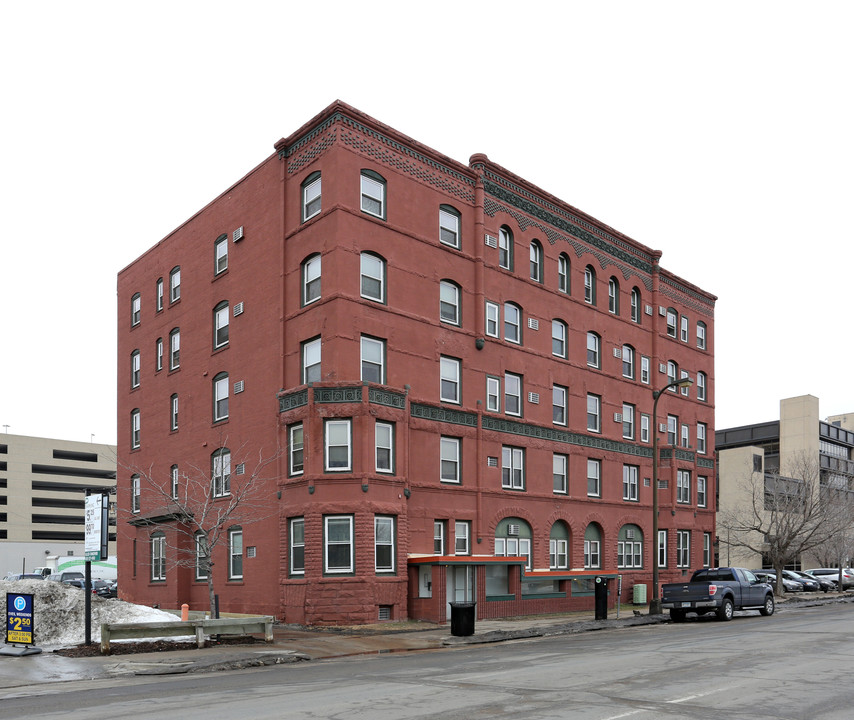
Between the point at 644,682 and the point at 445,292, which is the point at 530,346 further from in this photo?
the point at 644,682

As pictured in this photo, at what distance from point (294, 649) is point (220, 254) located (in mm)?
19415

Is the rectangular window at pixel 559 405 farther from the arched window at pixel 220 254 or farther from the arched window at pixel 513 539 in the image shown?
the arched window at pixel 220 254

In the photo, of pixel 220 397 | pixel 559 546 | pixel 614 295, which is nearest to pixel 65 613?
pixel 220 397

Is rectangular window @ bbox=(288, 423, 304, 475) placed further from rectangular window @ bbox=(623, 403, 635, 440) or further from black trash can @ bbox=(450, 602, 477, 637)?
rectangular window @ bbox=(623, 403, 635, 440)

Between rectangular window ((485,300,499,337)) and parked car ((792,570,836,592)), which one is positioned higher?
rectangular window ((485,300,499,337))

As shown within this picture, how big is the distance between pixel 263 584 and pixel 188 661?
11831 millimetres

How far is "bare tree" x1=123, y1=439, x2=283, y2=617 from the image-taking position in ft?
103

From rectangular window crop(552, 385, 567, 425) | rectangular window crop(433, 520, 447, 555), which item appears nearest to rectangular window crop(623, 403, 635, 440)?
rectangular window crop(552, 385, 567, 425)

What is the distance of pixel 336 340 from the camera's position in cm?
2923

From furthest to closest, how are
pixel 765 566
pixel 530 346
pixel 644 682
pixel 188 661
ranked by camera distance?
pixel 765 566 → pixel 530 346 → pixel 188 661 → pixel 644 682

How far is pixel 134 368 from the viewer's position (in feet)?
143

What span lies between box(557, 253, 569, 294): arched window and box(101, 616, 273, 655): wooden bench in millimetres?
21887

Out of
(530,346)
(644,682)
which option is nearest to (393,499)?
(530,346)

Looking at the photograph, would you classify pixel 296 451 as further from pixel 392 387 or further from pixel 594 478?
pixel 594 478
